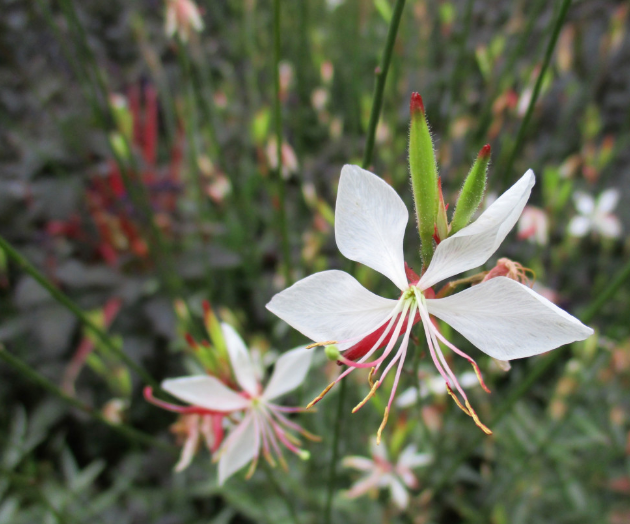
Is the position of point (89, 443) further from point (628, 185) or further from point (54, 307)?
point (628, 185)

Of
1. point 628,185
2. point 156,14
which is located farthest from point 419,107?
point 156,14

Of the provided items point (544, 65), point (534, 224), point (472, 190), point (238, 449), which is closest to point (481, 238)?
point (472, 190)

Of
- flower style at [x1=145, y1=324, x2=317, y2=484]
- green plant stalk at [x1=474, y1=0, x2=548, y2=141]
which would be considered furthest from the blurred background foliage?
flower style at [x1=145, y1=324, x2=317, y2=484]

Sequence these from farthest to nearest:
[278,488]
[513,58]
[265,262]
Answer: [265,262], [513,58], [278,488]

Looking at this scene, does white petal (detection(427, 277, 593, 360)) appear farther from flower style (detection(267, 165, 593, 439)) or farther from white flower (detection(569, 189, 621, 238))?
white flower (detection(569, 189, 621, 238))

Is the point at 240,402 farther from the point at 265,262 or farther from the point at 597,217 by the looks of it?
the point at 597,217

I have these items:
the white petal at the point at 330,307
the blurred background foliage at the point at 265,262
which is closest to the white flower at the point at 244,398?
the white petal at the point at 330,307
